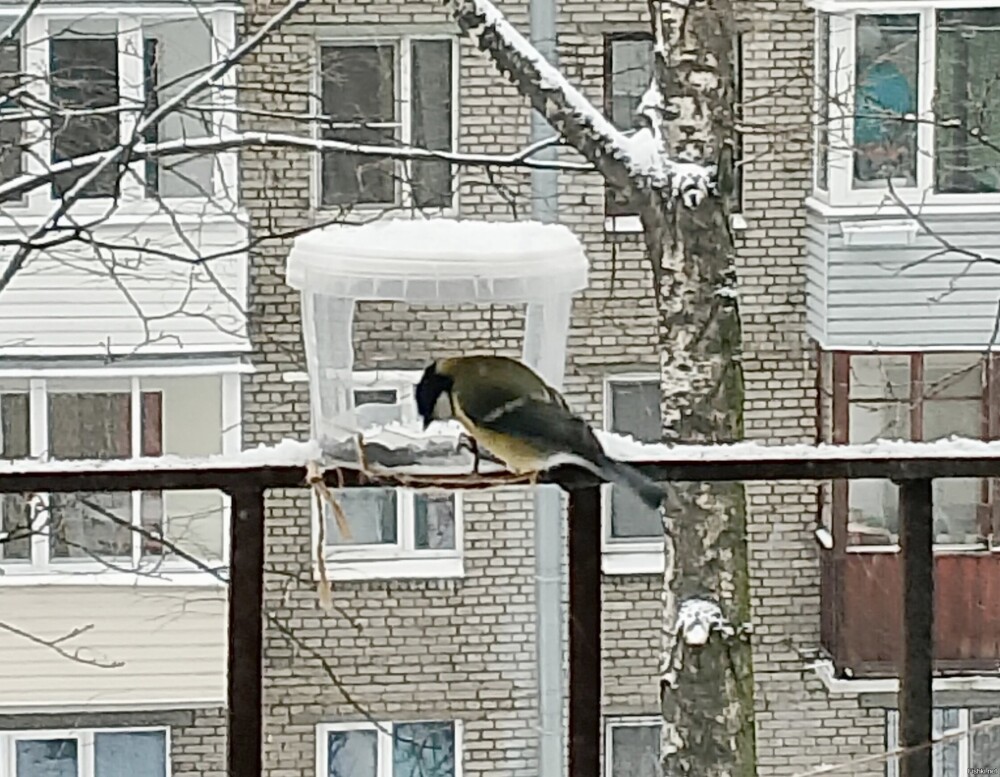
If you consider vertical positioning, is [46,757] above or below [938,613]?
below

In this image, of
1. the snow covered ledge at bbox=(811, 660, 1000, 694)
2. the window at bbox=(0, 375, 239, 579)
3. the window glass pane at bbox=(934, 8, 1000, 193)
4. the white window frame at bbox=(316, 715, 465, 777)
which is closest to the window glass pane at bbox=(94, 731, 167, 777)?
the white window frame at bbox=(316, 715, 465, 777)

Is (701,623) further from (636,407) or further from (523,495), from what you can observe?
(636,407)

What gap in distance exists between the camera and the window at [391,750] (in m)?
4.07

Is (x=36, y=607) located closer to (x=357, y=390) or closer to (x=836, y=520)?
(x=836, y=520)

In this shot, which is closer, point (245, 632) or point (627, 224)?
point (245, 632)

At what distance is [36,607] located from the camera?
12.5ft

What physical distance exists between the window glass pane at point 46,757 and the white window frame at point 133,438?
18.9 inches

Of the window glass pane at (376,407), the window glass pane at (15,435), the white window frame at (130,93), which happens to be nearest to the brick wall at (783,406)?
the white window frame at (130,93)

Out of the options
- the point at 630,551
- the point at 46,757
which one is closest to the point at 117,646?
the point at 46,757

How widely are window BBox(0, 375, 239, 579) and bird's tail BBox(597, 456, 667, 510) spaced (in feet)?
10.5

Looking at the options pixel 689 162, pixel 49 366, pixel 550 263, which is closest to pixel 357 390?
pixel 550 263

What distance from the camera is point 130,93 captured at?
3465mm

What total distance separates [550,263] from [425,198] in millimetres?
2894

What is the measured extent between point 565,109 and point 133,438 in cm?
134
